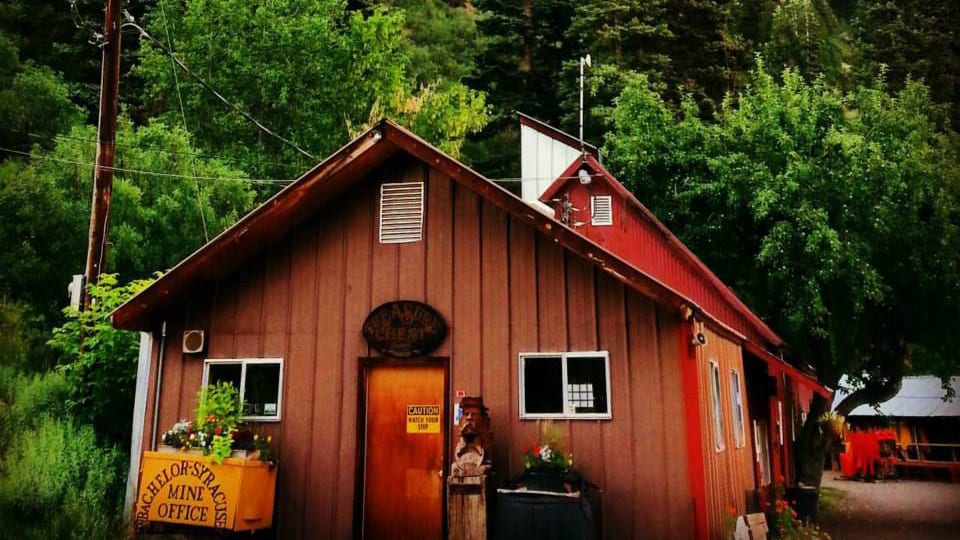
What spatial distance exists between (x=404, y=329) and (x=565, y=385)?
7.27 feet

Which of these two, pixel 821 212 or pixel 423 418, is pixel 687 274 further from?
pixel 423 418

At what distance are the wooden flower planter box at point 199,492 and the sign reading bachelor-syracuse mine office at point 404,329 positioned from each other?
213cm

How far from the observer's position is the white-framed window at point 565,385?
966 centimetres

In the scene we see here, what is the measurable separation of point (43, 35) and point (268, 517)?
97.2 ft

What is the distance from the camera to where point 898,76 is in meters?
35.1

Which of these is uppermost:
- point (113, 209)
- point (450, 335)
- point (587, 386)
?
point (113, 209)

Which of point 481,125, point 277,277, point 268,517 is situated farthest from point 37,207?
point 481,125

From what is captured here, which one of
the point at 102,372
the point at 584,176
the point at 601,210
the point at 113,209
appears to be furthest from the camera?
the point at 113,209

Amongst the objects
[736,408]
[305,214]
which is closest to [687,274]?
[736,408]

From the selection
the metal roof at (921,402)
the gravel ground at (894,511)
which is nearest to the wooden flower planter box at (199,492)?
the gravel ground at (894,511)

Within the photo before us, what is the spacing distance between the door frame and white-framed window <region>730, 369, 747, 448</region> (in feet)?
16.2

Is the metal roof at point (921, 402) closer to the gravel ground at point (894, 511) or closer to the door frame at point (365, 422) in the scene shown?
the gravel ground at point (894, 511)

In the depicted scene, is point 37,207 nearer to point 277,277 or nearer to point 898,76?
point 277,277

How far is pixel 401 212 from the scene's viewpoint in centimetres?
1078
